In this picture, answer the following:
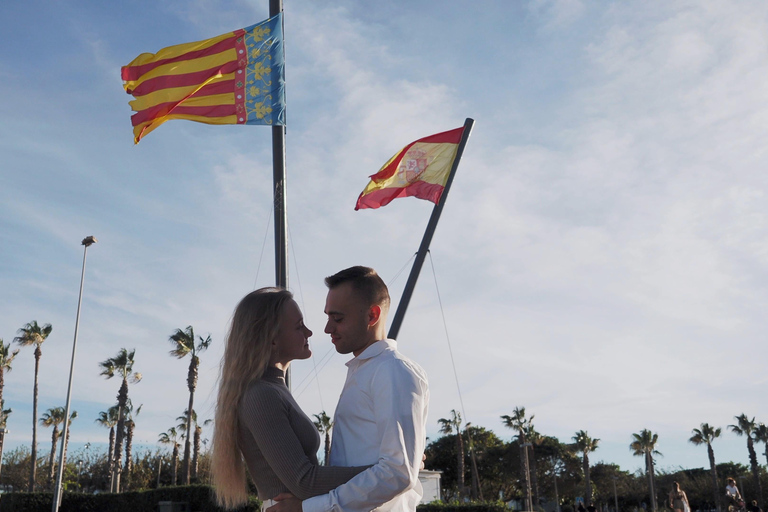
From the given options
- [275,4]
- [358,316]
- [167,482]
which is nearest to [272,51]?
[275,4]

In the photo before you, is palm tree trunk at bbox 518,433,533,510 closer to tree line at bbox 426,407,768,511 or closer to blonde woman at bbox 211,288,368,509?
tree line at bbox 426,407,768,511

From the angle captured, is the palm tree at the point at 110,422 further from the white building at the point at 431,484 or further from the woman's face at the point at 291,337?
the woman's face at the point at 291,337

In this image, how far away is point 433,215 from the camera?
10.3 m

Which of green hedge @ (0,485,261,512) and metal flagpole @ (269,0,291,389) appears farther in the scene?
green hedge @ (0,485,261,512)

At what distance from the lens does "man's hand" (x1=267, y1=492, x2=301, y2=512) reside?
9.17ft

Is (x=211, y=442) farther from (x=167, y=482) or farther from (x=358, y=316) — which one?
(x=167, y=482)

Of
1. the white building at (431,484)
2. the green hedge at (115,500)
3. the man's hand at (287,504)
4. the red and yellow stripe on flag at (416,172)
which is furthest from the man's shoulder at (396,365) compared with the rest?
the white building at (431,484)

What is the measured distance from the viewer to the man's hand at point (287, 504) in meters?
2.80

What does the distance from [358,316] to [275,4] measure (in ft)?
21.3

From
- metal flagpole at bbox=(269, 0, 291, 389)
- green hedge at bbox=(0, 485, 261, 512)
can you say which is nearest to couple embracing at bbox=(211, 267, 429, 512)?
metal flagpole at bbox=(269, 0, 291, 389)

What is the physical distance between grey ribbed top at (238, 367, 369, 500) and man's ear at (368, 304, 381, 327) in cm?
49

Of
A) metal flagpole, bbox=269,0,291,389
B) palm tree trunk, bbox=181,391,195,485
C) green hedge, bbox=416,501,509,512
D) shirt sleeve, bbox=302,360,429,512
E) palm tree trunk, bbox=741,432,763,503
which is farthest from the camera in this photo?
palm tree trunk, bbox=741,432,763,503

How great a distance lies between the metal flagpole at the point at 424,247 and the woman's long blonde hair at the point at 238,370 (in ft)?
19.3

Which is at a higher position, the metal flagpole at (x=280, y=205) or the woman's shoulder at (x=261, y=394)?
the metal flagpole at (x=280, y=205)
